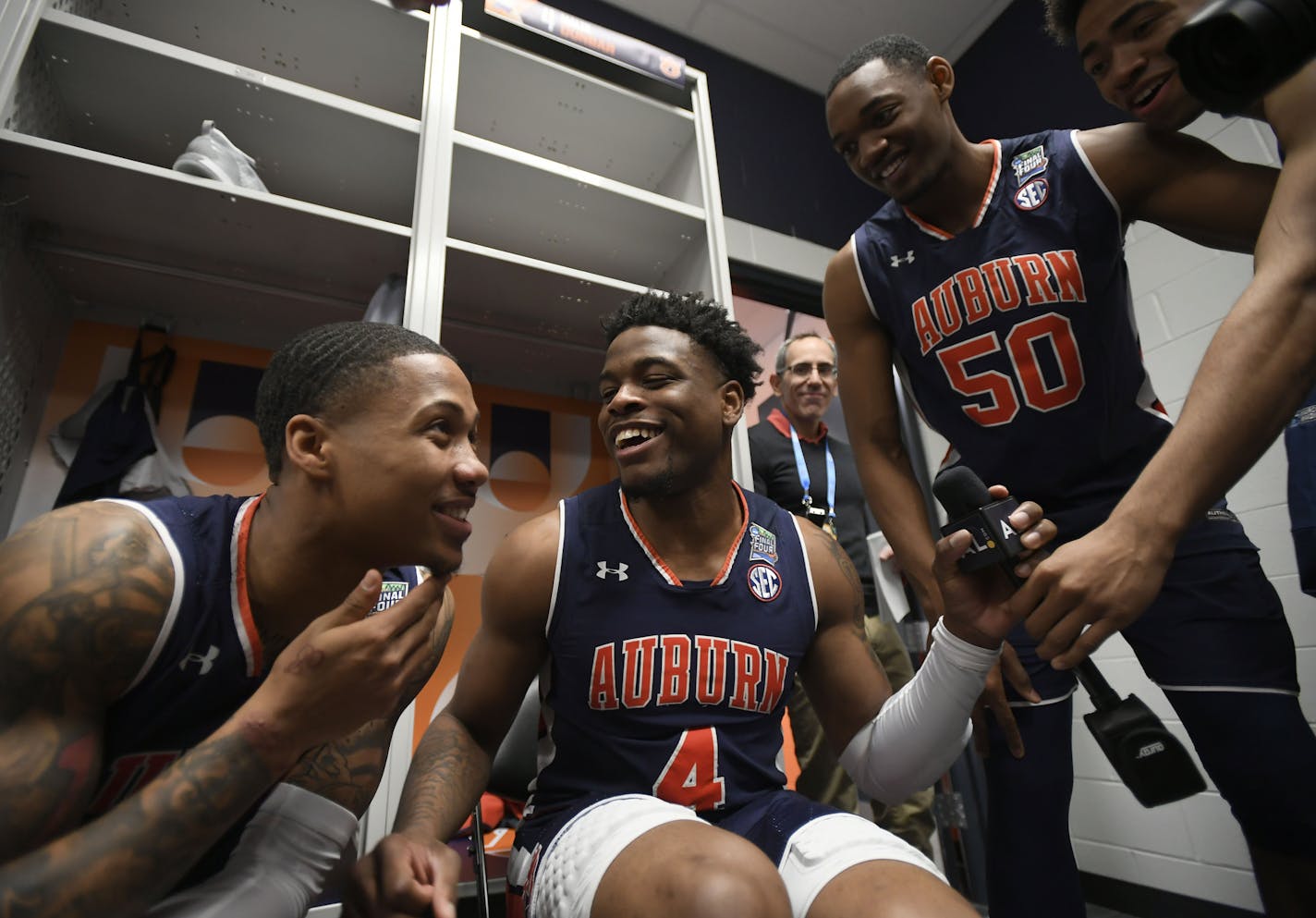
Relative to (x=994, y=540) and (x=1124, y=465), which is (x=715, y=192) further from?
(x=994, y=540)

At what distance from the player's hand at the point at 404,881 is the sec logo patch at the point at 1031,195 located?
148 cm

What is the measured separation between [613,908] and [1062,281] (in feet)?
4.14

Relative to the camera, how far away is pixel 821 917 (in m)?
0.76

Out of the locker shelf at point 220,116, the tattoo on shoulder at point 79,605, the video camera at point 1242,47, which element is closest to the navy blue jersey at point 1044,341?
the video camera at point 1242,47

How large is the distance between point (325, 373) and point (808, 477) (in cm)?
186

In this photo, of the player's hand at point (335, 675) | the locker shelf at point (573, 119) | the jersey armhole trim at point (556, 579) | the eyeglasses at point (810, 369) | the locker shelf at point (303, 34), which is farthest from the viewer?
the eyeglasses at point (810, 369)

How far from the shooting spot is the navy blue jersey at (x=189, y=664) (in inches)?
32.6

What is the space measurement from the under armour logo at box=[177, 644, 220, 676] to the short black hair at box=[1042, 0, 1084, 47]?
6.19 feet

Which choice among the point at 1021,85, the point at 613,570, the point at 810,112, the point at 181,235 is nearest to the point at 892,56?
the point at 613,570

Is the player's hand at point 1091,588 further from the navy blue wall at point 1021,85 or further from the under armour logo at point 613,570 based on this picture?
the navy blue wall at point 1021,85

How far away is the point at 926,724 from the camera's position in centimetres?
103

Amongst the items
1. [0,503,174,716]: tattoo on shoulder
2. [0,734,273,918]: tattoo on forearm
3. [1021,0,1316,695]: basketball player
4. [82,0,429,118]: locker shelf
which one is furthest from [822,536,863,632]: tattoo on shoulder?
[82,0,429,118]: locker shelf

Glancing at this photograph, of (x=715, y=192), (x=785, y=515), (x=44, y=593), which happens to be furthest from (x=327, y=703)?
(x=715, y=192)

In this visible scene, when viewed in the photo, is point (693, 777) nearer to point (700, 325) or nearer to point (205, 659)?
point (205, 659)
